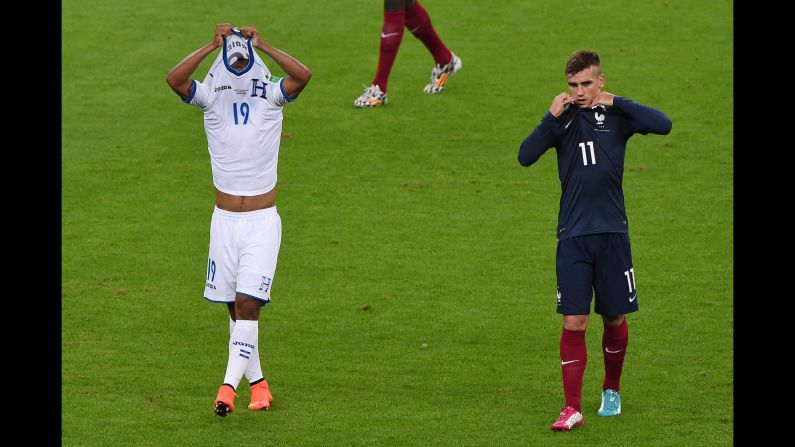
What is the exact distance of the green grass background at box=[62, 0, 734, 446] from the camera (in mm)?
8914

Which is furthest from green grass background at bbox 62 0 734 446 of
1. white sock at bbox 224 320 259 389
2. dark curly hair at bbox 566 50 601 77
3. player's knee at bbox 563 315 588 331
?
dark curly hair at bbox 566 50 601 77

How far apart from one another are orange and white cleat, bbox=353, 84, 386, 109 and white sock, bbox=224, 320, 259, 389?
25.9 feet

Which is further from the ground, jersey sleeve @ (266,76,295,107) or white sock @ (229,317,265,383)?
jersey sleeve @ (266,76,295,107)

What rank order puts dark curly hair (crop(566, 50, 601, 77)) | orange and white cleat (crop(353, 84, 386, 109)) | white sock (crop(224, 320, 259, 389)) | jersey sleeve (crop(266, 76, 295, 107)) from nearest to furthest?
1. dark curly hair (crop(566, 50, 601, 77))
2. white sock (crop(224, 320, 259, 389))
3. jersey sleeve (crop(266, 76, 295, 107))
4. orange and white cleat (crop(353, 84, 386, 109))

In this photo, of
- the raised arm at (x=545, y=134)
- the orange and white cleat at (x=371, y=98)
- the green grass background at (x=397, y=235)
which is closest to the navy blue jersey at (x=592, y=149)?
the raised arm at (x=545, y=134)

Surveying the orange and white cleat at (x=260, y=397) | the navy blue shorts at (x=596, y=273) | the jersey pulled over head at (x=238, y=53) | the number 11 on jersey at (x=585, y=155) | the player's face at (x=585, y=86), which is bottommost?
the orange and white cleat at (x=260, y=397)

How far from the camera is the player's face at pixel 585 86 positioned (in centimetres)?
820

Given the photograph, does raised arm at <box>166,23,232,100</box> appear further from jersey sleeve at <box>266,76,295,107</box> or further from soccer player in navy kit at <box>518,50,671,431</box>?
soccer player in navy kit at <box>518,50,671,431</box>

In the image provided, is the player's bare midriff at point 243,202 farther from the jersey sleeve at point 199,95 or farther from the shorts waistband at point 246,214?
the jersey sleeve at point 199,95

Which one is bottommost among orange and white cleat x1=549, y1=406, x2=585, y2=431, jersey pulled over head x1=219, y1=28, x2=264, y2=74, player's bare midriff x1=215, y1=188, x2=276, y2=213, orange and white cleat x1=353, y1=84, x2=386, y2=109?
orange and white cleat x1=549, y1=406, x2=585, y2=431

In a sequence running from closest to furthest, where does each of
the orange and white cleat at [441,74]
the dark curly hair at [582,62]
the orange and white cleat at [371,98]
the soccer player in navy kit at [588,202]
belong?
the dark curly hair at [582,62], the soccer player in navy kit at [588,202], the orange and white cleat at [371,98], the orange and white cleat at [441,74]

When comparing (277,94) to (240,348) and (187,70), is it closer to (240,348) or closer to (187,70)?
(187,70)

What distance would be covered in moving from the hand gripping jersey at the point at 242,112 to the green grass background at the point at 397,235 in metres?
1.60

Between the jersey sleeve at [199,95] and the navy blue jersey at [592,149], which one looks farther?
the jersey sleeve at [199,95]
